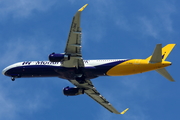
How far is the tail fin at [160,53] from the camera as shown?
6575cm

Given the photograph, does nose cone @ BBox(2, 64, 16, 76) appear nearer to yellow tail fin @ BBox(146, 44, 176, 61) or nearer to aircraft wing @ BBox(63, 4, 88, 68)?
aircraft wing @ BBox(63, 4, 88, 68)

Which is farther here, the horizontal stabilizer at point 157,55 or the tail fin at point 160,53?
the tail fin at point 160,53

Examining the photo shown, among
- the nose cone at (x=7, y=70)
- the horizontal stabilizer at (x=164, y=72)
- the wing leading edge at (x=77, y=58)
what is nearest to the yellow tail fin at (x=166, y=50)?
the horizontal stabilizer at (x=164, y=72)

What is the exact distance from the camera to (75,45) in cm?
6544

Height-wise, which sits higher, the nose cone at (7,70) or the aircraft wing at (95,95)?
the nose cone at (7,70)

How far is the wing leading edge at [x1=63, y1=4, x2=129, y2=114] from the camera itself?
62.5 meters

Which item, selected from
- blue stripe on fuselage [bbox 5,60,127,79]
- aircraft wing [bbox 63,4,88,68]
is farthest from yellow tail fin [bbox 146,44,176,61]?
aircraft wing [bbox 63,4,88,68]

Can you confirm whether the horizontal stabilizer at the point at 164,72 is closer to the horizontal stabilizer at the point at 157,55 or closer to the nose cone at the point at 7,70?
the horizontal stabilizer at the point at 157,55

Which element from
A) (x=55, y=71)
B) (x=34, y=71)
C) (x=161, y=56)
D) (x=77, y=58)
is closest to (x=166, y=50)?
(x=161, y=56)

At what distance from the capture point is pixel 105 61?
2810 inches

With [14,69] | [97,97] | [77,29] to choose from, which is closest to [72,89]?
[97,97]

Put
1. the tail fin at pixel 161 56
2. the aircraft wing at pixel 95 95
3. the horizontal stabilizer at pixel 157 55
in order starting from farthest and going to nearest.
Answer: the aircraft wing at pixel 95 95 < the tail fin at pixel 161 56 < the horizontal stabilizer at pixel 157 55

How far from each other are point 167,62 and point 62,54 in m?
15.6

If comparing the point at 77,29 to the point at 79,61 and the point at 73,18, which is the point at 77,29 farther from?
the point at 79,61
